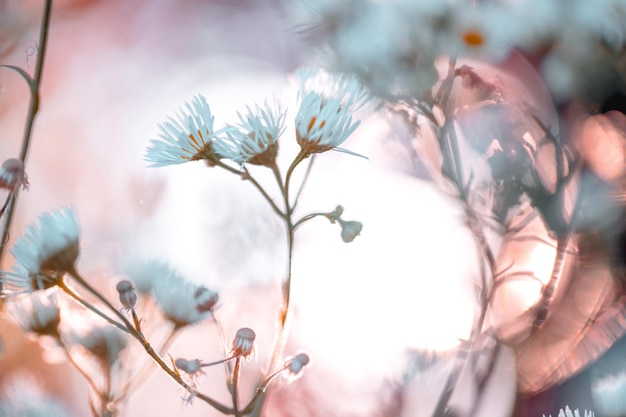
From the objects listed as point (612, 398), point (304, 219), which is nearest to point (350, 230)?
point (304, 219)

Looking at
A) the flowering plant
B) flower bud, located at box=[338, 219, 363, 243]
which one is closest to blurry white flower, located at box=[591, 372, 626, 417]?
the flowering plant

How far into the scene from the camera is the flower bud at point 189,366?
200mm

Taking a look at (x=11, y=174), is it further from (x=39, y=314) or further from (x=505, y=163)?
(x=505, y=163)

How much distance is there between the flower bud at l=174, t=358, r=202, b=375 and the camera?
20 cm

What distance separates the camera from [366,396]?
0.34 metres

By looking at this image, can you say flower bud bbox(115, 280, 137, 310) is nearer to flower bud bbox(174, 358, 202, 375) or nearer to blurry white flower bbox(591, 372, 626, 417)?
flower bud bbox(174, 358, 202, 375)

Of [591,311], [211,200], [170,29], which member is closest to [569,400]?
[591,311]

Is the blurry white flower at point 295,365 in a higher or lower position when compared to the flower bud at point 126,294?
lower

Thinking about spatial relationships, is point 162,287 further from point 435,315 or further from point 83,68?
point 83,68

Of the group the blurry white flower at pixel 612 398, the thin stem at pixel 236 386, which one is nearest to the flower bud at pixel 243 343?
the thin stem at pixel 236 386

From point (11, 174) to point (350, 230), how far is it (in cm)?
10

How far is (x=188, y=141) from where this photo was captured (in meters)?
0.22

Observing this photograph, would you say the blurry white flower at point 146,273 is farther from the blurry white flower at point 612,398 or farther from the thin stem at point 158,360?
the blurry white flower at point 612,398

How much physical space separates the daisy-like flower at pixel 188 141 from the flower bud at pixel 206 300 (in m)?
0.04
